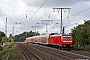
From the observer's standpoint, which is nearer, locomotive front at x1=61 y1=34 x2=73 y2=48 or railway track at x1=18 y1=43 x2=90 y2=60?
railway track at x1=18 y1=43 x2=90 y2=60

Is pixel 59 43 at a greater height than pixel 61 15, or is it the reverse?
pixel 61 15

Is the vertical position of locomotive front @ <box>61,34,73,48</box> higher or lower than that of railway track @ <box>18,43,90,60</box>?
higher

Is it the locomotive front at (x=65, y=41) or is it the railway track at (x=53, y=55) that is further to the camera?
the locomotive front at (x=65, y=41)

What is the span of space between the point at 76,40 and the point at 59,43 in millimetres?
9795

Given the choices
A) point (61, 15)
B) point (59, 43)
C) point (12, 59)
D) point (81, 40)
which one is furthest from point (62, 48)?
point (12, 59)

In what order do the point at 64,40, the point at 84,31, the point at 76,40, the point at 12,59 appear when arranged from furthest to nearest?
the point at 76,40 < the point at 84,31 < the point at 64,40 < the point at 12,59

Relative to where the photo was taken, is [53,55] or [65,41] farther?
[65,41]

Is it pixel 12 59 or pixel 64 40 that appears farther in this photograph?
pixel 64 40

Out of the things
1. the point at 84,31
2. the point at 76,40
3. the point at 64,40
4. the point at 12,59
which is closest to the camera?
the point at 12,59

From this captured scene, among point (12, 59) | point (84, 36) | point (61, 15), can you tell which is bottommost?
point (12, 59)

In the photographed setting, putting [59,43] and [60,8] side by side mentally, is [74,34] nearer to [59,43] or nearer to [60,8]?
[60,8]

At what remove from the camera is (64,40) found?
131 feet

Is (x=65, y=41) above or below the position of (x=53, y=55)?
above

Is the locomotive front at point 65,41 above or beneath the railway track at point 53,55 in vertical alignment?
above
